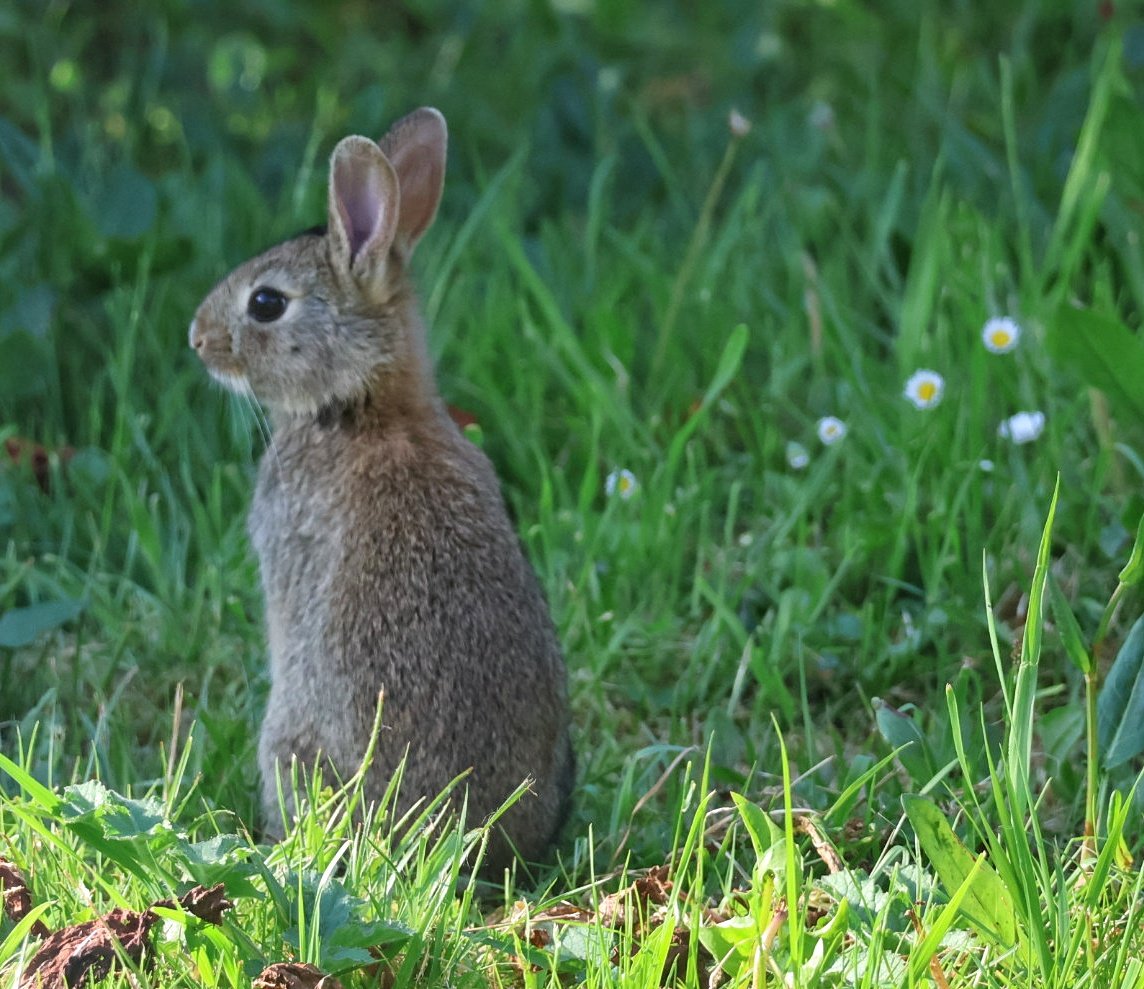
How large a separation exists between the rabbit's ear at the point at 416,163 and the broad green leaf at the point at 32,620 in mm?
1058

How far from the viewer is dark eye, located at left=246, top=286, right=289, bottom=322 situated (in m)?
3.70

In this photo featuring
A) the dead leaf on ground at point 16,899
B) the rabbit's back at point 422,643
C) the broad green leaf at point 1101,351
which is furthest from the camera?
the broad green leaf at point 1101,351

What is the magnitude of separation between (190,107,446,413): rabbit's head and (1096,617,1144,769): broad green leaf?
5.05 feet

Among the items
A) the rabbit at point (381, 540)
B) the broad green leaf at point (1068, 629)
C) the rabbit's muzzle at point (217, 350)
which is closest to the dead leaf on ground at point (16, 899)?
the rabbit at point (381, 540)

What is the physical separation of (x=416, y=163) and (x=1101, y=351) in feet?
4.89

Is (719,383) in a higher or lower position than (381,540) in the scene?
higher

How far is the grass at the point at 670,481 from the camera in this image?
2.58 m

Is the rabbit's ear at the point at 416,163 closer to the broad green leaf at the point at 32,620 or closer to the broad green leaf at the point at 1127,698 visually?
the broad green leaf at the point at 32,620

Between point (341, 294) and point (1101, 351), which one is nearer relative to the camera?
point (1101, 351)

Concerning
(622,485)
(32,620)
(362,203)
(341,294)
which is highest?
(362,203)

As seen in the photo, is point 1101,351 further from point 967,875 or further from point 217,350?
point 217,350

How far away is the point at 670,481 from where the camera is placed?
160 inches

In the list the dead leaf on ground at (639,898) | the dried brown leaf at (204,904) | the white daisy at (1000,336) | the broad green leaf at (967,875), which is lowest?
the dead leaf on ground at (639,898)

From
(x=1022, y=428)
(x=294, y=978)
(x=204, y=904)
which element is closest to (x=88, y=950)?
(x=204, y=904)
